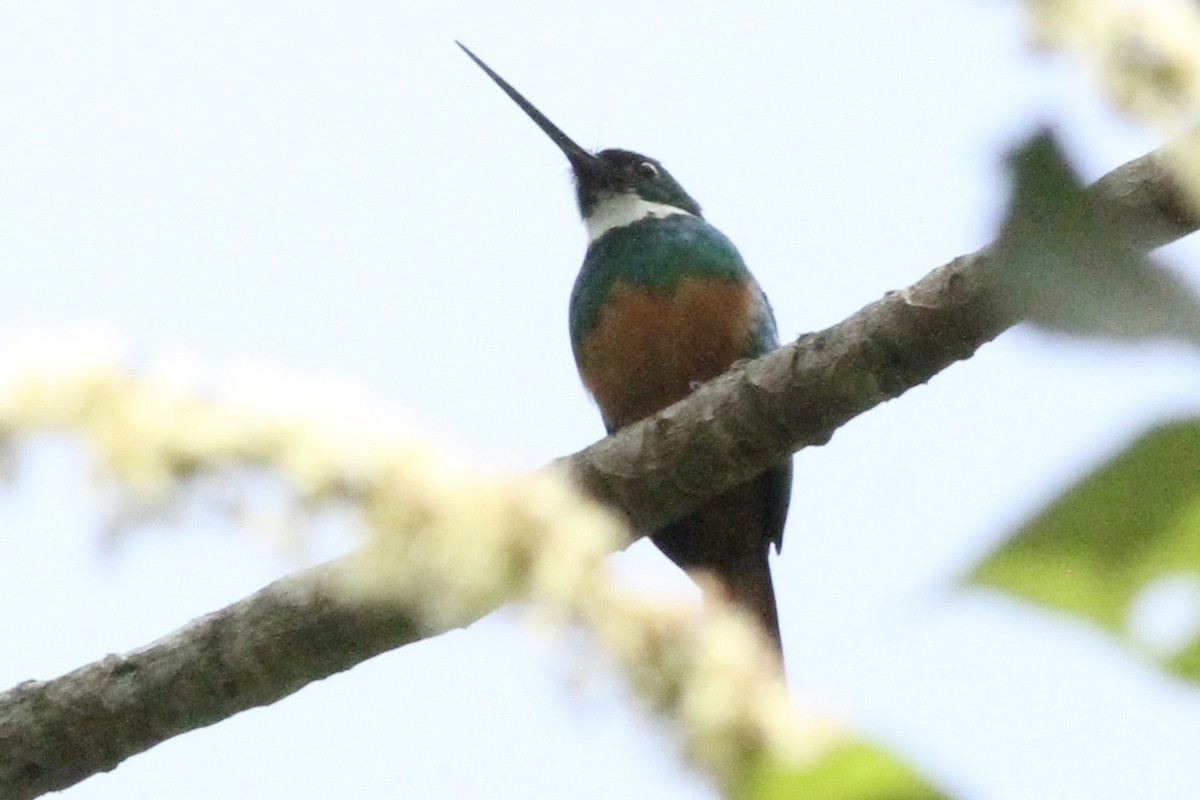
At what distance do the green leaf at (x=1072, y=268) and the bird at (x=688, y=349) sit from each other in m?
3.25

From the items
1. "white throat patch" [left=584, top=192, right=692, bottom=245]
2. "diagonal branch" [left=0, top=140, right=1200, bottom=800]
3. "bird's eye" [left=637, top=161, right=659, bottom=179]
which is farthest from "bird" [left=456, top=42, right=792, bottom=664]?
"diagonal branch" [left=0, top=140, right=1200, bottom=800]

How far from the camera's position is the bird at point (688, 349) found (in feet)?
12.8

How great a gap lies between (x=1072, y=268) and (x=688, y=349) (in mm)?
3505

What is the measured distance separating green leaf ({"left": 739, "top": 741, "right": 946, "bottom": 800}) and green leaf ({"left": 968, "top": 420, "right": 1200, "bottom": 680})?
0.06m

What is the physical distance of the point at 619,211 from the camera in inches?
201

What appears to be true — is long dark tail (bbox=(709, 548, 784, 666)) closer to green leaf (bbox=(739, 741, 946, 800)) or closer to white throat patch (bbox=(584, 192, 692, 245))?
white throat patch (bbox=(584, 192, 692, 245))

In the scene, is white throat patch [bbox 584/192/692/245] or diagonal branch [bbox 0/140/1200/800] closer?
diagonal branch [bbox 0/140/1200/800]

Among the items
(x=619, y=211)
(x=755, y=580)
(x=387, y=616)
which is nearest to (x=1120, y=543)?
(x=387, y=616)

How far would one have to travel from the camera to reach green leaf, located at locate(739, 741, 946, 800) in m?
0.42

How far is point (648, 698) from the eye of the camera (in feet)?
1.62

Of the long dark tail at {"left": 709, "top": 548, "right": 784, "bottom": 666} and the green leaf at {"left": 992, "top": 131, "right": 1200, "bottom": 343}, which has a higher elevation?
the long dark tail at {"left": 709, "top": 548, "right": 784, "bottom": 666}

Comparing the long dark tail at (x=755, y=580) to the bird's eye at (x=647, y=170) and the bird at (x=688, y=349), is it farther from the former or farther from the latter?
the bird's eye at (x=647, y=170)

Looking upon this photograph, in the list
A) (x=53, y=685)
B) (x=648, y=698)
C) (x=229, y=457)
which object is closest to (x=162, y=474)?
(x=229, y=457)

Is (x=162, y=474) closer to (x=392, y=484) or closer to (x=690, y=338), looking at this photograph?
(x=392, y=484)
